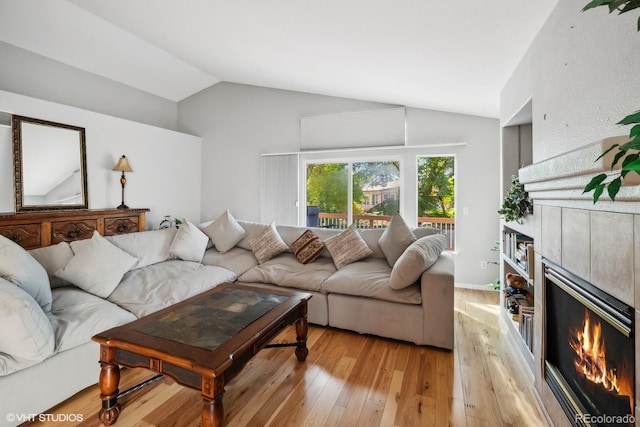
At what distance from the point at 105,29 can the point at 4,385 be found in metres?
3.78

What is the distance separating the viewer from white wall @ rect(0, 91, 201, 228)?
3199 millimetres

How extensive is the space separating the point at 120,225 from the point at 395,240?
3669 mm

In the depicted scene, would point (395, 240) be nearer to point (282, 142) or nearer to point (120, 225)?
point (282, 142)

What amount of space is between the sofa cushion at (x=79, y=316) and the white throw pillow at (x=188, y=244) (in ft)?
3.54

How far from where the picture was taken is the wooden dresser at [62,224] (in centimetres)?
302

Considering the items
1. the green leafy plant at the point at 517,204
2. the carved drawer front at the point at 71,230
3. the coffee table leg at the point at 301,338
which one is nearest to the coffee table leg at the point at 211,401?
the coffee table leg at the point at 301,338

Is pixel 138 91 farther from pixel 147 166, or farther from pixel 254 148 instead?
pixel 254 148

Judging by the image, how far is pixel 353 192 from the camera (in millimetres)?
4586

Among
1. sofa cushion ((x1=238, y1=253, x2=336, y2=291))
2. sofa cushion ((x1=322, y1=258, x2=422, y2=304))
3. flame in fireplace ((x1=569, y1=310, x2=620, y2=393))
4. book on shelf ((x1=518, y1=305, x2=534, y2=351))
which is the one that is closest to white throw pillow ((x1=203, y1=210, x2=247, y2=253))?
sofa cushion ((x1=238, y1=253, x2=336, y2=291))

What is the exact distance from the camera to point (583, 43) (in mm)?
1327

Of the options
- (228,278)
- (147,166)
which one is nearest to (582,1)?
(228,278)

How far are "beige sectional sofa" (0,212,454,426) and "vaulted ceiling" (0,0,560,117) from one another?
1.54 metres

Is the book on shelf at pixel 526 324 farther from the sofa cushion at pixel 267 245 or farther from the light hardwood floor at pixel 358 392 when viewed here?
the sofa cushion at pixel 267 245

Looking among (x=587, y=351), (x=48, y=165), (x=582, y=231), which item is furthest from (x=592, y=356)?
(x=48, y=165)
